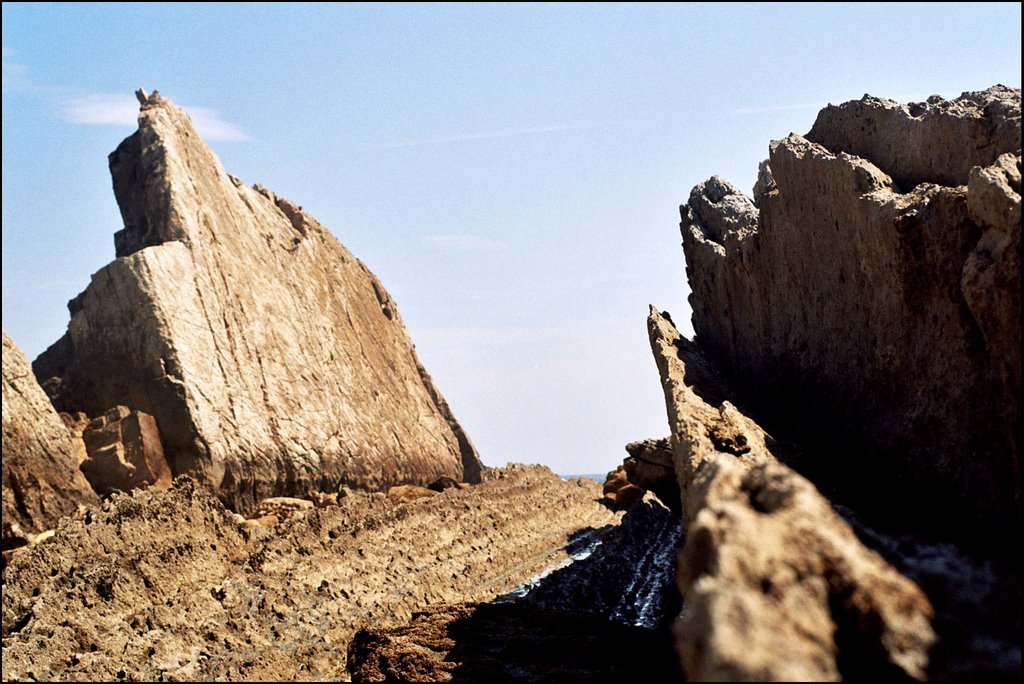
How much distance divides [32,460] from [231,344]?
668 centimetres

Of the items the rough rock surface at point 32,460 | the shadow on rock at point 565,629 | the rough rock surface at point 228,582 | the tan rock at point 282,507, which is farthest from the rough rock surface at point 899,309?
the rough rock surface at point 32,460

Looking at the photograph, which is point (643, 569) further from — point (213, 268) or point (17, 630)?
point (213, 268)

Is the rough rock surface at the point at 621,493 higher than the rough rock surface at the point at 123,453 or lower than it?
lower

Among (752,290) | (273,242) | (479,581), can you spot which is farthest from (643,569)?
(273,242)

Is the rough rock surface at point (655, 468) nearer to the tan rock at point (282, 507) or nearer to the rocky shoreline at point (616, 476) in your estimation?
the rocky shoreline at point (616, 476)

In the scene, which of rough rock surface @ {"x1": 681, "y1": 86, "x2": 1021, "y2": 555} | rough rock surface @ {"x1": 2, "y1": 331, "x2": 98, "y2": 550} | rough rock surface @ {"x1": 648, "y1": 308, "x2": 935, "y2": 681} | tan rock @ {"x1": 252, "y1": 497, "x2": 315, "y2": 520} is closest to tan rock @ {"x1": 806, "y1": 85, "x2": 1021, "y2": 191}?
rough rock surface @ {"x1": 681, "y1": 86, "x2": 1021, "y2": 555}

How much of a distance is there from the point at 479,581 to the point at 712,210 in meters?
9.18

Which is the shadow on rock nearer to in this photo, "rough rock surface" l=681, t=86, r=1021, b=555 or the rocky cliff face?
the rocky cliff face

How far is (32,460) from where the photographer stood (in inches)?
806

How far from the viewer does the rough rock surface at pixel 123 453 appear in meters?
21.8

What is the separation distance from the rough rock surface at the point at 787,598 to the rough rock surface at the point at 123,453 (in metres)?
18.4

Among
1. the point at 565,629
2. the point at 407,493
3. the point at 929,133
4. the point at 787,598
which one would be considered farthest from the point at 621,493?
the point at 787,598

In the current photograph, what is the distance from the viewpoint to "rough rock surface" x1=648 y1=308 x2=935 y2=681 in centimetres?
466

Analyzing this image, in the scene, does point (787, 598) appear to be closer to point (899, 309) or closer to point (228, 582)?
point (899, 309)
